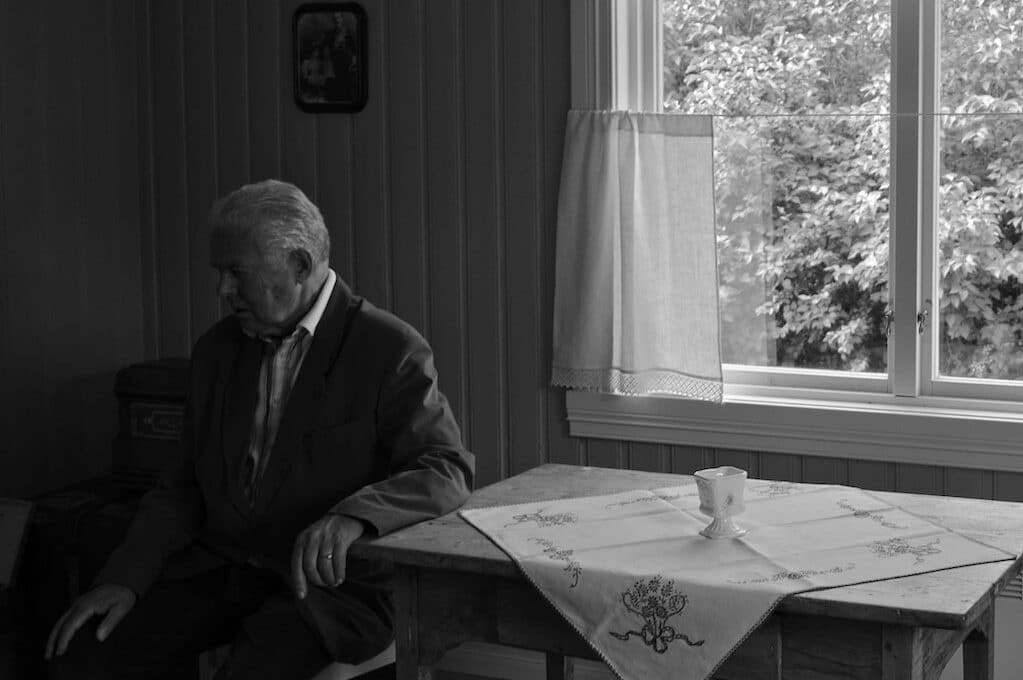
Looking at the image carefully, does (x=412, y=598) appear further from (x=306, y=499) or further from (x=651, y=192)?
(x=651, y=192)

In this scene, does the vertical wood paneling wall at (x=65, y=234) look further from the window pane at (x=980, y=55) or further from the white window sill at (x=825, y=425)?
the window pane at (x=980, y=55)

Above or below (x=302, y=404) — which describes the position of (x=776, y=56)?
above

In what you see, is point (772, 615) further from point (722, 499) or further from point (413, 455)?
point (413, 455)

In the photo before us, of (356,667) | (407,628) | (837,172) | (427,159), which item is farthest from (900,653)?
(427,159)

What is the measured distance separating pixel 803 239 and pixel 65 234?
2.08 m

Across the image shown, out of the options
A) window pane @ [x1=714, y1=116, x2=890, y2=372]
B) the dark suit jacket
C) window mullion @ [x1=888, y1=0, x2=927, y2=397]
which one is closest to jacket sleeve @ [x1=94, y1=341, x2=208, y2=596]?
the dark suit jacket

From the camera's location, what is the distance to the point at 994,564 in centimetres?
196

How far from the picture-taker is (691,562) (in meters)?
2.00

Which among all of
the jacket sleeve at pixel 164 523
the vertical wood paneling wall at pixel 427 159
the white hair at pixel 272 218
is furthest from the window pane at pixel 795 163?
the jacket sleeve at pixel 164 523

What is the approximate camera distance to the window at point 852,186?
313 centimetres

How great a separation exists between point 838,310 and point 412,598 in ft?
5.23

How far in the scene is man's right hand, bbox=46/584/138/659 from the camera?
246 centimetres

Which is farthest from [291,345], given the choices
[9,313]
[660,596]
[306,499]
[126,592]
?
[9,313]

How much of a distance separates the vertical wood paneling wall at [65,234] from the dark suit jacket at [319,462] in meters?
1.13
